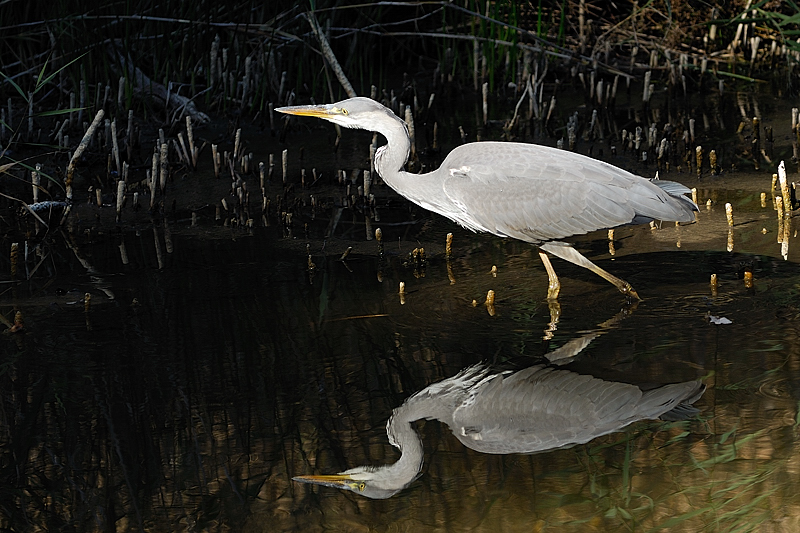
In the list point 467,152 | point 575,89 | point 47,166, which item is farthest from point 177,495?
point 575,89

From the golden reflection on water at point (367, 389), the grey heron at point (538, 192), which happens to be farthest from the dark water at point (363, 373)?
the grey heron at point (538, 192)

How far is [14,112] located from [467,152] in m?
5.34

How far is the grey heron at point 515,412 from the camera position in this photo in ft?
11.1

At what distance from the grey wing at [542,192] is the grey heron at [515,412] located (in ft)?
3.46

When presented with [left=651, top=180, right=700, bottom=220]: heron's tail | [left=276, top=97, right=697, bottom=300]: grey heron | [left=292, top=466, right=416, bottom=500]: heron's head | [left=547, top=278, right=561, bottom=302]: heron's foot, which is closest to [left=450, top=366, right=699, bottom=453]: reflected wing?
[left=292, top=466, right=416, bottom=500]: heron's head

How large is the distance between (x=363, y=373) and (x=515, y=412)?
0.72m

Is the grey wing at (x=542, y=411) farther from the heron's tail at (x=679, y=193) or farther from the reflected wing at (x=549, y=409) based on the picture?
the heron's tail at (x=679, y=193)

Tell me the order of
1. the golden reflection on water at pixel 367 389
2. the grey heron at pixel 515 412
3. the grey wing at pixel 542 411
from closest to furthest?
the golden reflection on water at pixel 367 389
the grey heron at pixel 515 412
the grey wing at pixel 542 411

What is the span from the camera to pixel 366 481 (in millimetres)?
3332

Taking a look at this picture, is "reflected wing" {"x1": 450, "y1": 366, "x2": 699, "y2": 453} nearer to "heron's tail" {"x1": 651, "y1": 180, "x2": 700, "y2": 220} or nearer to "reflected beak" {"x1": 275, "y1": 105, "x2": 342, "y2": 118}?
"heron's tail" {"x1": 651, "y1": 180, "x2": 700, "y2": 220}

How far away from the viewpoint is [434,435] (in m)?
3.65

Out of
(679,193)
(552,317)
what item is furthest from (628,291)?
(679,193)

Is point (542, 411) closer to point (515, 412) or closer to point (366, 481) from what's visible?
point (515, 412)

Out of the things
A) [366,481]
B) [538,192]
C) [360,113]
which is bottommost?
[366,481]
